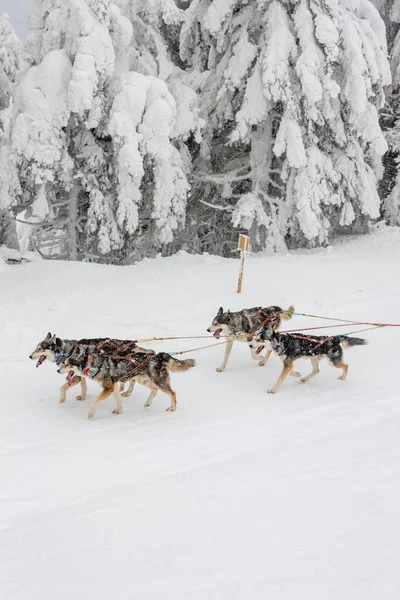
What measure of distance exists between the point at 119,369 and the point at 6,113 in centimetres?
1146

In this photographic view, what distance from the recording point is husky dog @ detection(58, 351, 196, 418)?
19.5ft

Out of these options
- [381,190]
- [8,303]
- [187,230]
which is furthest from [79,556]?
[381,190]

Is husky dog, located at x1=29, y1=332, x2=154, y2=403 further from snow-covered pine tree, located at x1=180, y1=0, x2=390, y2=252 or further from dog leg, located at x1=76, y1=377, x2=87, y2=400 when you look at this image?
snow-covered pine tree, located at x1=180, y1=0, x2=390, y2=252

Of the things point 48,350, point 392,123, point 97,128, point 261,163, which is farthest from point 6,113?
point 392,123

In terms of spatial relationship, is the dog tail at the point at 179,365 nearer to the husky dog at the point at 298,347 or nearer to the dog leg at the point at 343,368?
the husky dog at the point at 298,347

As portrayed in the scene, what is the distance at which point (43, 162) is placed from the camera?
40.5 ft

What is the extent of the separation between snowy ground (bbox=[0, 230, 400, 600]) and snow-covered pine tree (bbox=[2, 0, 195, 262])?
478 centimetres

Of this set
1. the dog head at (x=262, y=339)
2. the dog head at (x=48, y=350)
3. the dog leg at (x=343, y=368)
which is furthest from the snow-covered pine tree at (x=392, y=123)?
the dog head at (x=48, y=350)

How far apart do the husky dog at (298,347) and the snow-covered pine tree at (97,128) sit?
732cm

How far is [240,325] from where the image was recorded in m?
7.55

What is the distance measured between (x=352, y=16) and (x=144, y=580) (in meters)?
16.0

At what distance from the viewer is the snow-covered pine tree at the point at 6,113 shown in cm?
1250

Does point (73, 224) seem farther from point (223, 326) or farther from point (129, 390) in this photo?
point (129, 390)

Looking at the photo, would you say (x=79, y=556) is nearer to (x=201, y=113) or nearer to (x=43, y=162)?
(x=43, y=162)
